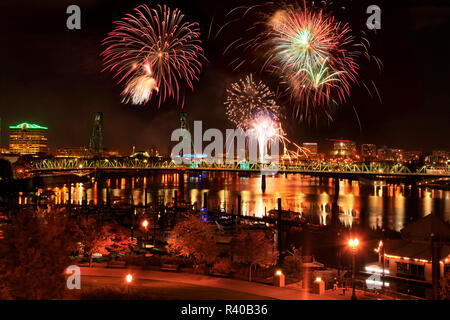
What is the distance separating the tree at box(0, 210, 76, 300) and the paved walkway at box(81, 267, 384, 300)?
4274 mm

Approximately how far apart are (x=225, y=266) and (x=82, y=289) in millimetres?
4680

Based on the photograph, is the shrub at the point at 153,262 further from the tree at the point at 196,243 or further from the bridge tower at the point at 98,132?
the bridge tower at the point at 98,132

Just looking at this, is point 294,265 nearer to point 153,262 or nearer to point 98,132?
point 153,262

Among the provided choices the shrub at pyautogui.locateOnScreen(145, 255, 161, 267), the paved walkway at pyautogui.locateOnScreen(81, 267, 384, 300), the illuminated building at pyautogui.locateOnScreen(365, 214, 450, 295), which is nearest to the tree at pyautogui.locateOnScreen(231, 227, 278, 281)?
the paved walkway at pyautogui.locateOnScreen(81, 267, 384, 300)

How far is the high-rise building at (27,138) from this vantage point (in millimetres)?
158000

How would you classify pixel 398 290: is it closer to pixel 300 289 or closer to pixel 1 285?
pixel 300 289

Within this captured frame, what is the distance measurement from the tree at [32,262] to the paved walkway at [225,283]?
427cm

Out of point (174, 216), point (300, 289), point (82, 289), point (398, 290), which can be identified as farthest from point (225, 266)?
point (174, 216)

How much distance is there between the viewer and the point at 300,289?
11.6m

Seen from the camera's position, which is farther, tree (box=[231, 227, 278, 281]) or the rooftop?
the rooftop

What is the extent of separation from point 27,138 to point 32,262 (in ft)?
551

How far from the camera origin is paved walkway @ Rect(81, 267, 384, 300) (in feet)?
36.1

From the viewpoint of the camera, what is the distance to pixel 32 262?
7879 millimetres

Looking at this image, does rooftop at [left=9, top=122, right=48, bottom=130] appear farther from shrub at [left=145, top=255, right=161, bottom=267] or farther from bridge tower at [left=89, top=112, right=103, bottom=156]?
shrub at [left=145, top=255, right=161, bottom=267]
